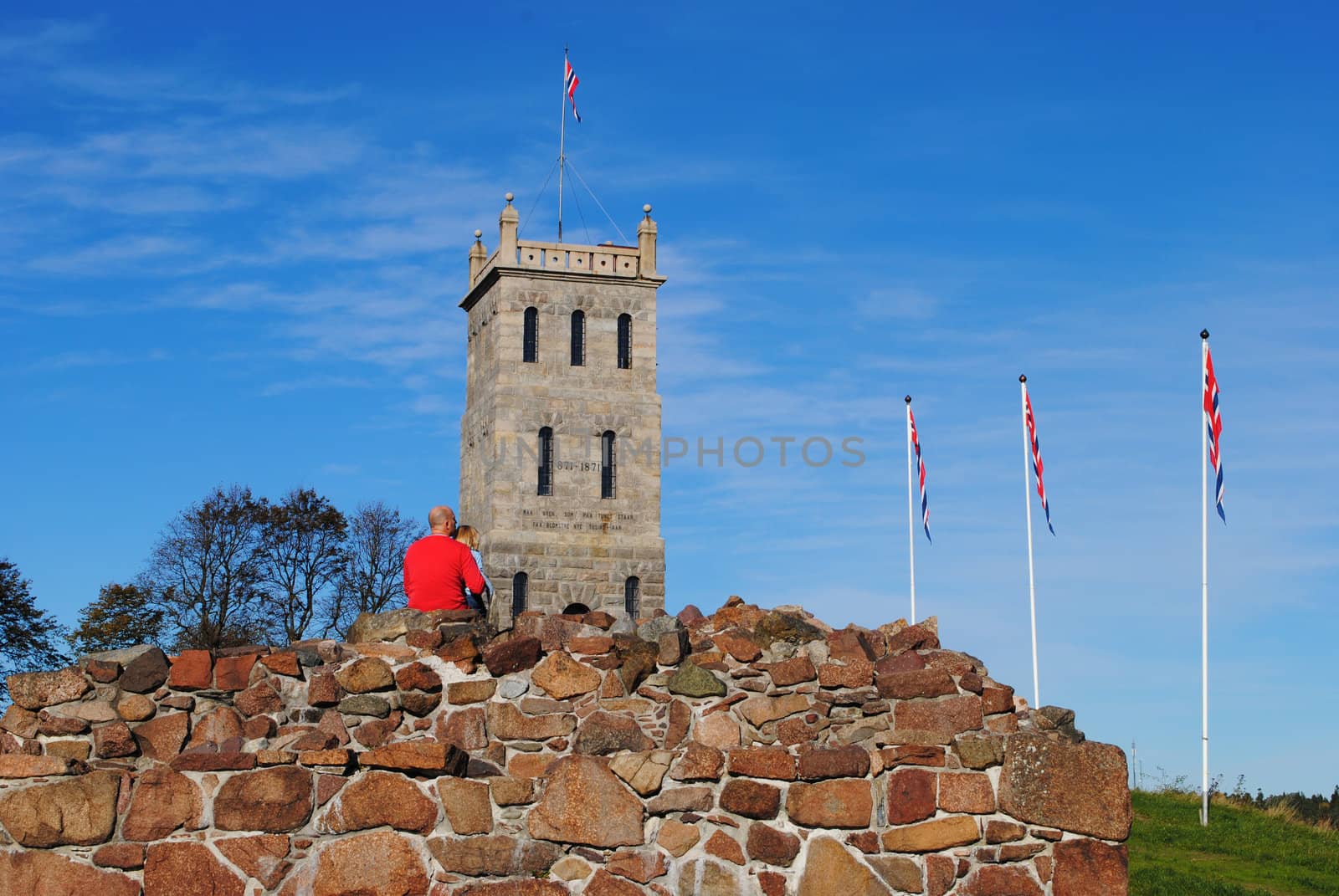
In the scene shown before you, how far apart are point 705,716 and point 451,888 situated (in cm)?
136

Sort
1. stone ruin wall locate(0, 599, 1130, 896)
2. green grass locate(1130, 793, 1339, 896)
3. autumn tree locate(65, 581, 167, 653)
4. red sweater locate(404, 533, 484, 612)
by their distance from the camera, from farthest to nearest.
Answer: autumn tree locate(65, 581, 167, 653) < green grass locate(1130, 793, 1339, 896) < red sweater locate(404, 533, 484, 612) < stone ruin wall locate(0, 599, 1130, 896)

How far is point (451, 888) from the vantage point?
749cm

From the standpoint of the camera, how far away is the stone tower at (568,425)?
5144 centimetres

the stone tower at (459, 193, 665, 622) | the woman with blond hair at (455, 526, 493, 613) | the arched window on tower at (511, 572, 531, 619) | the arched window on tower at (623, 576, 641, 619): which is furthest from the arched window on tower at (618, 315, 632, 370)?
the woman with blond hair at (455, 526, 493, 613)

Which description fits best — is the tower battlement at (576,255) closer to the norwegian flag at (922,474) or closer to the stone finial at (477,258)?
the stone finial at (477,258)

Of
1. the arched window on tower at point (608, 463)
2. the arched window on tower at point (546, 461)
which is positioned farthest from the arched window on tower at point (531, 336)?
the arched window on tower at point (608, 463)

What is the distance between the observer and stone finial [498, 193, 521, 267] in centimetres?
5281

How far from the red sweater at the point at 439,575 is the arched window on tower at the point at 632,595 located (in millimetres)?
41708

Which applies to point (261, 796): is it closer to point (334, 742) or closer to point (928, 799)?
point (334, 742)

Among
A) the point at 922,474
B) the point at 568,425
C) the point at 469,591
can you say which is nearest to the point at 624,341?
the point at 568,425

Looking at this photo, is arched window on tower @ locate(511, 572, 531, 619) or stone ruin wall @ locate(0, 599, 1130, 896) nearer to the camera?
stone ruin wall @ locate(0, 599, 1130, 896)

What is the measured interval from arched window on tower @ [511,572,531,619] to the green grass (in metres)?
28.4

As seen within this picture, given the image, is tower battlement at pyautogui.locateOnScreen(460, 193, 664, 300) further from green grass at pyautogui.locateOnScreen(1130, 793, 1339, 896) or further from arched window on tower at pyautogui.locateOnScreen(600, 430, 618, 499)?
green grass at pyautogui.locateOnScreen(1130, 793, 1339, 896)

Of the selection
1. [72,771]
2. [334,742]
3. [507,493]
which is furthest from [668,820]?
[507,493]
